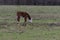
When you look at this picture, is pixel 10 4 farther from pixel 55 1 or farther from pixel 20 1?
pixel 55 1

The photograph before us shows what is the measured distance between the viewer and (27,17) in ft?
52.0

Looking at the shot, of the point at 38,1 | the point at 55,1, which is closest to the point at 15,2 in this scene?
the point at 38,1

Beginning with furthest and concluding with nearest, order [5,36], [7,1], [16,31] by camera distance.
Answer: [7,1] → [16,31] → [5,36]

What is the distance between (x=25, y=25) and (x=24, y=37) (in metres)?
3.66

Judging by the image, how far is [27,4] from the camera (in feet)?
121

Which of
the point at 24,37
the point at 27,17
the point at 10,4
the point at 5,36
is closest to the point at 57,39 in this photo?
the point at 24,37

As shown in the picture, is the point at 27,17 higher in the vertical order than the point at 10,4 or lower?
higher

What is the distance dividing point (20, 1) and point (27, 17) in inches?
834

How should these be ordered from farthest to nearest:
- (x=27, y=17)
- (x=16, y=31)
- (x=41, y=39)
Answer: (x=27, y=17)
(x=16, y=31)
(x=41, y=39)

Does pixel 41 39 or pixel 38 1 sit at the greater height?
pixel 41 39

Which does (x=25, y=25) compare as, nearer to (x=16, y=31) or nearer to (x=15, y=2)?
(x=16, y=31)

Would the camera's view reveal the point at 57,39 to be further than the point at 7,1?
No

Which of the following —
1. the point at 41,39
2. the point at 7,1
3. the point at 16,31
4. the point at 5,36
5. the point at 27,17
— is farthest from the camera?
the point at 7,1

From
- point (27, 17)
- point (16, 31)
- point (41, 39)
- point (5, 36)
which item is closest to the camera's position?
point (41, 39)
